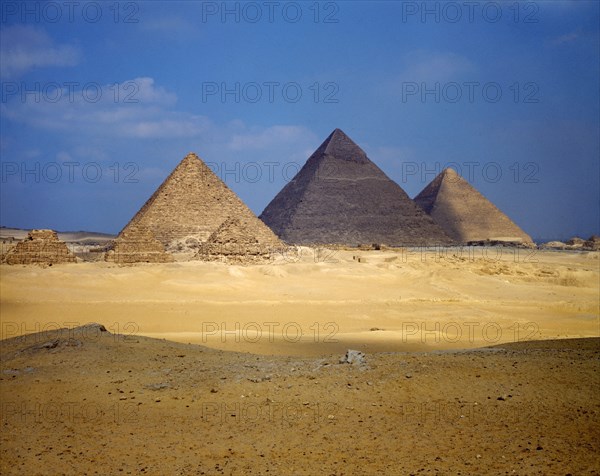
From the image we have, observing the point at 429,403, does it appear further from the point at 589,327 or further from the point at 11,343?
the point at 589,327

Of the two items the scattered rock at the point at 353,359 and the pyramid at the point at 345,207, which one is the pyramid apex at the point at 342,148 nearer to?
the pyramid at the point at 345,207

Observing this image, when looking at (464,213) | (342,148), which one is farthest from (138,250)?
(464,213)

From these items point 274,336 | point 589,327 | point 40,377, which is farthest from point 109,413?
point 589,327

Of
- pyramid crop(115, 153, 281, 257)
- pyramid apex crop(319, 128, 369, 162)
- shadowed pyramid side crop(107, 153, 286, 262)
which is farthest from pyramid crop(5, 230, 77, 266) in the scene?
pyramid apex crop(319, 128, 369, 162)

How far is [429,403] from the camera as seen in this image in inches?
154

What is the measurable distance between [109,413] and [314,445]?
1.62 m

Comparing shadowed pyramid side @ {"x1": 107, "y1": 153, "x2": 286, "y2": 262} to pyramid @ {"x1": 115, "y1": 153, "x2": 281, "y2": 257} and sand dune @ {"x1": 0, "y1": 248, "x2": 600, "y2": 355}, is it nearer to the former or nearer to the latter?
pyramid @ {"x1": 115, "y1": 153, "x2": 281, "y2": 257}

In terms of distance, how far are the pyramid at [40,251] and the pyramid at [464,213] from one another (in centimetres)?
6290

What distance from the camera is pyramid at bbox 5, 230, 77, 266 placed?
19.7m

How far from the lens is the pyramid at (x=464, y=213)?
78062 millimetres

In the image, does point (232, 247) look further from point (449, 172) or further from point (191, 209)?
point (449, 172)

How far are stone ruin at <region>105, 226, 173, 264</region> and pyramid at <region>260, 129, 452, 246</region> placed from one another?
43.9m

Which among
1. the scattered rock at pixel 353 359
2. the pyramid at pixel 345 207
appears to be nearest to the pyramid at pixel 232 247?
the scattered rock at pixel 353 359

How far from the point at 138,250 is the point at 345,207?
50.2m
